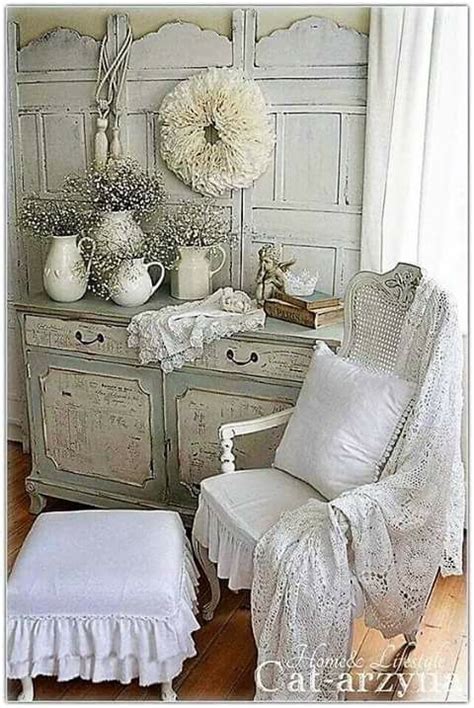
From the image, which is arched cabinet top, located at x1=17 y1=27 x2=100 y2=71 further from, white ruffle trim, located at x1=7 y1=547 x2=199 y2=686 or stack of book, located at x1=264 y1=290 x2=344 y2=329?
white ruffle trim, located at x1=7 y1=547 x2=199 y2=686

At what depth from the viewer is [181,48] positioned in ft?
9.61

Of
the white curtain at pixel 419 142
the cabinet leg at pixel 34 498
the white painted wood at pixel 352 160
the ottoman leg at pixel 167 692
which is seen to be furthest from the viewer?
the cabinet leg at pixel 34 498

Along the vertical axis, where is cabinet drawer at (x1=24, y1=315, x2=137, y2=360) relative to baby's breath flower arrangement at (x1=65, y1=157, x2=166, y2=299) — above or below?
below

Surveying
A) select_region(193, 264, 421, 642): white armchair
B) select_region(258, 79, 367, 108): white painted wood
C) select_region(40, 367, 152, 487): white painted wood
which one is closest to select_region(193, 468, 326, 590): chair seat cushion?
select_region(193, 264, 421, 642): white armchair

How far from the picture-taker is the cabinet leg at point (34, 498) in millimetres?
3117

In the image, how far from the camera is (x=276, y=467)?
93.7 inches

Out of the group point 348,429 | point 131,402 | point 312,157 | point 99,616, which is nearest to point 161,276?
point 131,402

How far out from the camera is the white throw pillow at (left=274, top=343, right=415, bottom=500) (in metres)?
2.15

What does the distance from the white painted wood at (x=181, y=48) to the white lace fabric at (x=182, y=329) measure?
2.72 ft

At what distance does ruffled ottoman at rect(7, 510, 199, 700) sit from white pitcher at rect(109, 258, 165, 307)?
1.01 m

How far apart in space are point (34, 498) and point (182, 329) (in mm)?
967

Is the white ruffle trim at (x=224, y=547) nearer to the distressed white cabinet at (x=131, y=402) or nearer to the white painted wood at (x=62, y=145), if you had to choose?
the distressed white cabinet at (x=131, y=402)

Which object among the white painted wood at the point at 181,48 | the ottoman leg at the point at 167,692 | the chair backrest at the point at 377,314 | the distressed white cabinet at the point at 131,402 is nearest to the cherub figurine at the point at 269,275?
the distressed white cabinet at the point at 131,402

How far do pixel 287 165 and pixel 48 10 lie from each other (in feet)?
3.64
